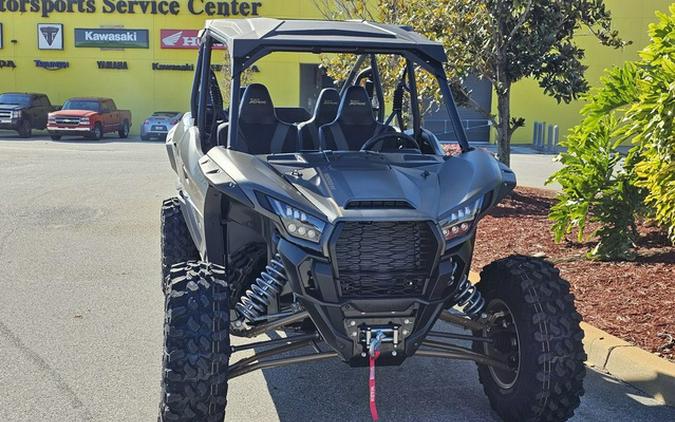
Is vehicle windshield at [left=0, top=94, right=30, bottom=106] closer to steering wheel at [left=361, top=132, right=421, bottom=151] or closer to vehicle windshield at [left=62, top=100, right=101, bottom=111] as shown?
vehicle windshield at [left=62, top=100, right=101, bottom=111]

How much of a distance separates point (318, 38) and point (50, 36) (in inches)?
1402

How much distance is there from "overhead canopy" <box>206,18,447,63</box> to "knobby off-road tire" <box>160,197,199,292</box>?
6.41 ft

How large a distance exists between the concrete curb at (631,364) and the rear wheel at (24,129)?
29769mm

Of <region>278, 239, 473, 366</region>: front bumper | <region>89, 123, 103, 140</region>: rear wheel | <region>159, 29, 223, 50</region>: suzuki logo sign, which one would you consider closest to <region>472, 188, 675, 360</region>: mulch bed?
<region>278, 239, 473, 366</region>: front bumper

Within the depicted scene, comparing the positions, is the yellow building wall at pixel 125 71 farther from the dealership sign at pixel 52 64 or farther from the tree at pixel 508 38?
the tree at pixel 508 38

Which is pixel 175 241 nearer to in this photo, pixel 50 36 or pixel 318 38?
pixel 318 38

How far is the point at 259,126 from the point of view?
5387 millimetres

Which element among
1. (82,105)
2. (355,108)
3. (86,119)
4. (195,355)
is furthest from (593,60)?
(195,355)

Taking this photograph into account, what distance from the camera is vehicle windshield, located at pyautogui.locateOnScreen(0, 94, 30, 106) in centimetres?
3209

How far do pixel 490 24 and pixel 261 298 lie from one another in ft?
25.8

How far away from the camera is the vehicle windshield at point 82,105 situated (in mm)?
31300

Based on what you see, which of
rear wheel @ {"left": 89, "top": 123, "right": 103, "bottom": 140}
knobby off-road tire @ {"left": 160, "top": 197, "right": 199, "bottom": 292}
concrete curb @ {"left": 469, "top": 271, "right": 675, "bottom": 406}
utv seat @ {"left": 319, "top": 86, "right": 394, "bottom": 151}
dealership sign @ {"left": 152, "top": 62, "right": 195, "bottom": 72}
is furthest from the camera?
dealership sign @ {"left": 152, "top": 62, "right": 195, "bottom": 72}

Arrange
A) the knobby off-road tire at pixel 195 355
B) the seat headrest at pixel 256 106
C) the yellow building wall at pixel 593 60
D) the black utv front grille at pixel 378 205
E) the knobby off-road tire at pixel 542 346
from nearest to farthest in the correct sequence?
the knobby off-road tire at pixel 195 355 < the black utv front grille at pixel 378 205 < the knobby off-road tire at pixel 542 346 < the seat headrest at pixel 256 106 < the yellow building wall at pixel 593 60

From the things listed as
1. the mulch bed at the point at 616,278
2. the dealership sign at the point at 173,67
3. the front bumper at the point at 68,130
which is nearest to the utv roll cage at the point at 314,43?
the mulch bed at the point at 616,278
